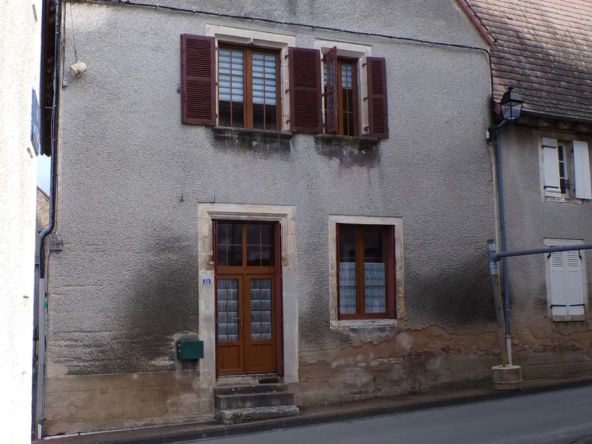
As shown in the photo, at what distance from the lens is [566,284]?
1577 cm

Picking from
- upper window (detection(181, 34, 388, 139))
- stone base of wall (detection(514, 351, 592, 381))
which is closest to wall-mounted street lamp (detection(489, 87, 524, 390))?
stone base of wall (detection(514, 351, 592, 381))

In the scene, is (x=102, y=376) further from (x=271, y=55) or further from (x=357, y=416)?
(x=271, y=55)

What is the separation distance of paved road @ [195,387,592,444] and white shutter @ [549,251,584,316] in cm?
317

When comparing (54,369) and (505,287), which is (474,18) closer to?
(505,287)

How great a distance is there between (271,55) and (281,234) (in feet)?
10.4

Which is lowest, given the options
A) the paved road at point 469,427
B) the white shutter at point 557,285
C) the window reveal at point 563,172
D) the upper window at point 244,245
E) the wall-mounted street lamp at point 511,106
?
the paved road at point 469,427

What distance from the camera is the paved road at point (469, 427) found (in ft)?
32.0

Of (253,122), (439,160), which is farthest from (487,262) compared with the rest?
(253,122)

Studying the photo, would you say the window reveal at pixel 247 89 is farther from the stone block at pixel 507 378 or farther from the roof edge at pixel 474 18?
the stone block at pixel 507 378

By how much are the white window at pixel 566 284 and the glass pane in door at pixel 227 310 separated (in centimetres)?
659

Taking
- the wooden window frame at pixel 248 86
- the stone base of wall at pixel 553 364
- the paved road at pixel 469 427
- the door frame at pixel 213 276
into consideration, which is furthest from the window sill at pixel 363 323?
the wooden window frame at pixel 248 86

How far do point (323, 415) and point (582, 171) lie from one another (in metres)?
8.03

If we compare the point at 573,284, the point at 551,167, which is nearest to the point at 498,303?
the point at 573,284

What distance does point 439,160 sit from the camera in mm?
14359
